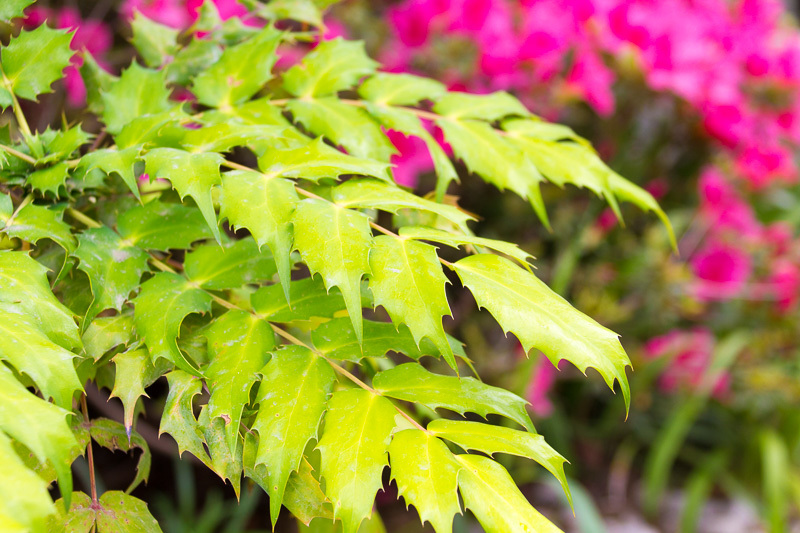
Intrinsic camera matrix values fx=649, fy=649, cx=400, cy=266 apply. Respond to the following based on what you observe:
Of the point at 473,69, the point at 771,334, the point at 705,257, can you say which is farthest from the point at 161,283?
the point at 771,334

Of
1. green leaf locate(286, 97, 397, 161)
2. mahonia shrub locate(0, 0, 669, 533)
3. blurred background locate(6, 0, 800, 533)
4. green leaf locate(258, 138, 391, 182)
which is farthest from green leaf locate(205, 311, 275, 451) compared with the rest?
blurred background locate(6, 0, 800, 533)

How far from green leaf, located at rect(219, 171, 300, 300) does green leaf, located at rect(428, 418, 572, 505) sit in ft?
0.42

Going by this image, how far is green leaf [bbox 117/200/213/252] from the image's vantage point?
1.56 feet

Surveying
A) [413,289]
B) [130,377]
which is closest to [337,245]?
[413,289]

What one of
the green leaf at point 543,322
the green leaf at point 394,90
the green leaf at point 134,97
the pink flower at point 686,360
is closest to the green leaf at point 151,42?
the green leaf at point 134,97

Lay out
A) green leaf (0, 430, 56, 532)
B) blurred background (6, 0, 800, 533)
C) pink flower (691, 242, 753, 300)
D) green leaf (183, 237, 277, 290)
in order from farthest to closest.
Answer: pink flower (691, 242, 753, 300) → blurred background (6, 0, 800, 533) → green leaf (183, 237, 277, 290) → green leaf (0, 430, 56, 532)

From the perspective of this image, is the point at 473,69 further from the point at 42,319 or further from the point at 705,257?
the point at 42,319

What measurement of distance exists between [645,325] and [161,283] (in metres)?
1.48

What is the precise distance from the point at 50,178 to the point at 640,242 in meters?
1.63

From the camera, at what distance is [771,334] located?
5.82 feet

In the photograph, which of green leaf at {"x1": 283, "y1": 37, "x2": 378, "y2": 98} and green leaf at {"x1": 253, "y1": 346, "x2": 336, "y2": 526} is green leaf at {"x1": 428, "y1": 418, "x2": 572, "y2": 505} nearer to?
green leaf at {"x1": 253, "y1": 346, "x2": 336, "y2": 526}

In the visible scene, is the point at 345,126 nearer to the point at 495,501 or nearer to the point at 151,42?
the point at 151,42

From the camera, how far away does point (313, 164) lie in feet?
1.47

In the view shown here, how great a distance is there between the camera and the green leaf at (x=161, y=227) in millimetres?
475
